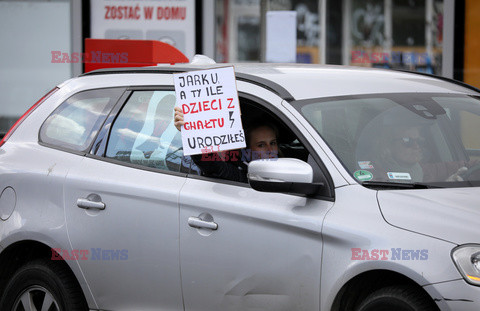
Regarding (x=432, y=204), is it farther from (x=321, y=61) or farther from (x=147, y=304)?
(x=321, y=61)

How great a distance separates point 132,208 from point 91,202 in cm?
30

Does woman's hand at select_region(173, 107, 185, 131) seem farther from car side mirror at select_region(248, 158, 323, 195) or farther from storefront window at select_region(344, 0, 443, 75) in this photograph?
storefront window at select_region(344, 0, 443, 75)

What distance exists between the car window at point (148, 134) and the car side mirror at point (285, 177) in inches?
28.1

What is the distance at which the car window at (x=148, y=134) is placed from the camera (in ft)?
16.2

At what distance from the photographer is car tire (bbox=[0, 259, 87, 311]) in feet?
17.0

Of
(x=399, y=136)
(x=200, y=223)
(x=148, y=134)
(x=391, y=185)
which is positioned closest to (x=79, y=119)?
(x=148, y=134)

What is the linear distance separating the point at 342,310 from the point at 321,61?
8.64 m

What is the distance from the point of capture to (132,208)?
4836mm

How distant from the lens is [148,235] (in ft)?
15.6

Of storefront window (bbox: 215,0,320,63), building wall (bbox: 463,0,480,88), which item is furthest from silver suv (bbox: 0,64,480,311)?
storefront window (bbox: 215,0,320,63)

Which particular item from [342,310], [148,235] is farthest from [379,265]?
[148,235]

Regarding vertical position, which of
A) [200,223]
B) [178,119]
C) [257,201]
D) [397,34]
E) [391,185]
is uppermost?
[397,34]

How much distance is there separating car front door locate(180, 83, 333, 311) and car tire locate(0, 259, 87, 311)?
86 centimetres

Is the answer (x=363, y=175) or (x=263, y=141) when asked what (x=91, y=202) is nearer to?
(x=263, y=141)
